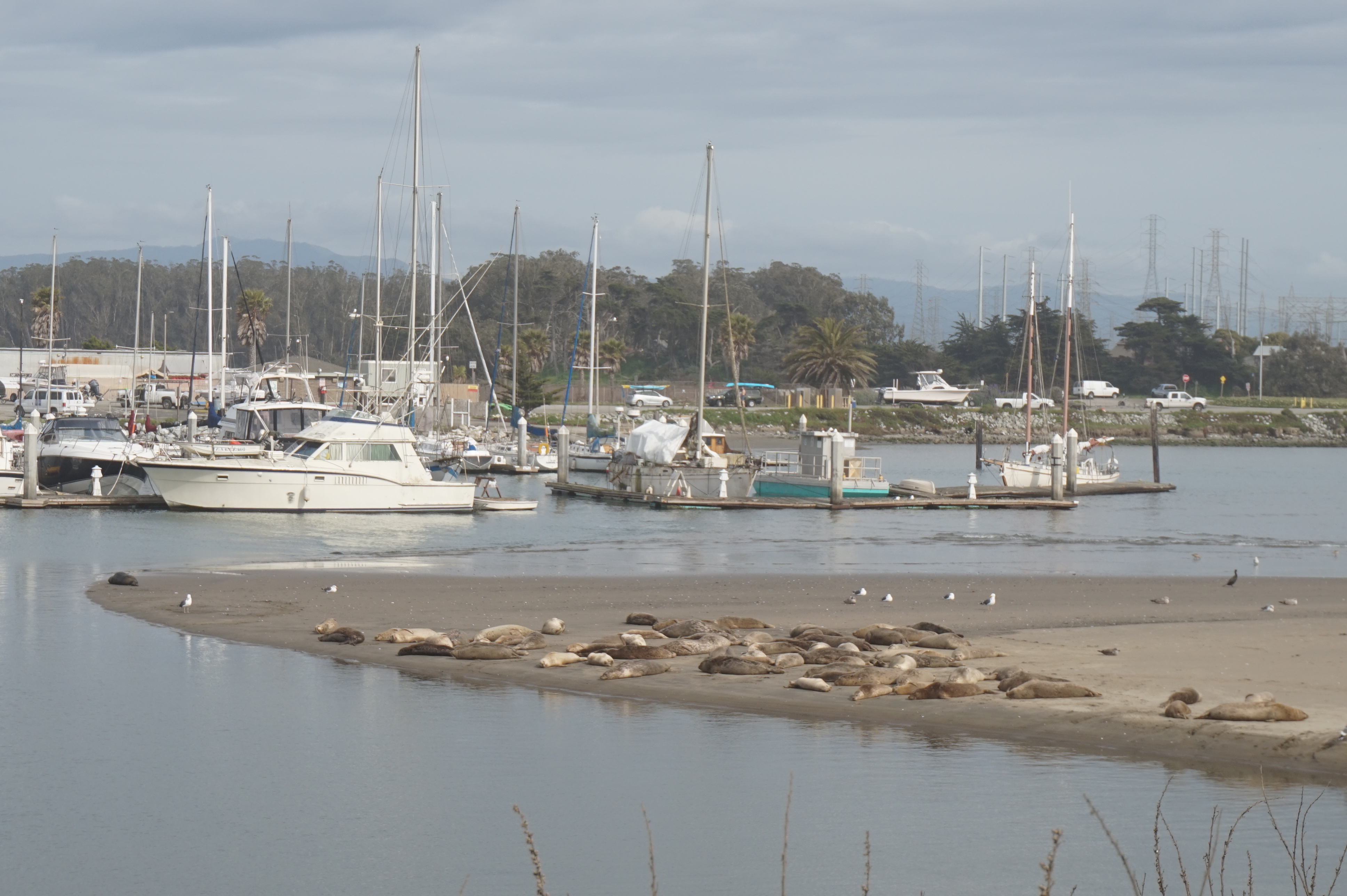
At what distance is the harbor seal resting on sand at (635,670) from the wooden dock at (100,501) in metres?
24.8

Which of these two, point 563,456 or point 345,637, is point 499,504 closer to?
point 563,456

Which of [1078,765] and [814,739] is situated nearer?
[1078,765]

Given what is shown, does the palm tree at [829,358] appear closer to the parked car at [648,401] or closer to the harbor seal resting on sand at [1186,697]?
the parked car at [648,401]

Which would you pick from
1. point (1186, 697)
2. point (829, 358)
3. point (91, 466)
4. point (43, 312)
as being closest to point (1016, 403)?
point (829, 358)

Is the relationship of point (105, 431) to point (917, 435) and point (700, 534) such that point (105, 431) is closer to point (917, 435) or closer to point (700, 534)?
point (700, 534)

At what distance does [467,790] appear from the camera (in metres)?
13.2

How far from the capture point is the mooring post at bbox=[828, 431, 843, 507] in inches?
1750

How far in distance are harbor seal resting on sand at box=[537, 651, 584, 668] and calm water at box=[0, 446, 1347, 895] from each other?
683 mm

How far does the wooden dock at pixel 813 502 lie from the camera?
44312mm

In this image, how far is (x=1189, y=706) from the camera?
49.2 feet

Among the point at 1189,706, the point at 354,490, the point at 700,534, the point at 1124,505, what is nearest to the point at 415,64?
the point at 354,490

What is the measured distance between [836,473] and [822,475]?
84.1 inches

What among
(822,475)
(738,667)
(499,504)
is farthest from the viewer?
(822,475)

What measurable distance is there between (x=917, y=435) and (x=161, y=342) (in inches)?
3516
